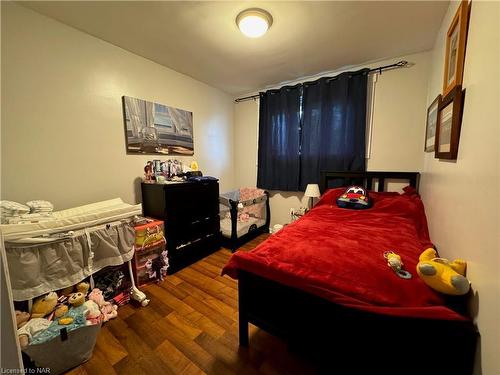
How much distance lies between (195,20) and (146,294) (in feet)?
8.00

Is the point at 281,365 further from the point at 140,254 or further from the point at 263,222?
the point at 263,222

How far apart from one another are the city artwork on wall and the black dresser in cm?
48

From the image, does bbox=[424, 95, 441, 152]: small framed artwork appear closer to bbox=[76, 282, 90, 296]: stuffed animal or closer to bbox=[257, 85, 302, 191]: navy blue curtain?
bbox=[257, 85, 302, 191]: navy blue curtain

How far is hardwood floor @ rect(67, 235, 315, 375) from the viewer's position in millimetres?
1209

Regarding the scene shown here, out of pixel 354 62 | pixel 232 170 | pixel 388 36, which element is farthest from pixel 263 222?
pixel 388 36

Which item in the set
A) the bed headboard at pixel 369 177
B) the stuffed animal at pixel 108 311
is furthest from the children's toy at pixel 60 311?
the bed headboard at pixel 369 177

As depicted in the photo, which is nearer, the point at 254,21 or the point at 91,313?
the point at 91,313

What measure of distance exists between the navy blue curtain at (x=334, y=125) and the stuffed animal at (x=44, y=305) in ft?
9.17

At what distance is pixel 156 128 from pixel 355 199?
95.3 inches

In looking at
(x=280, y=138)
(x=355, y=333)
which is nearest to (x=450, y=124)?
(x=355, y=333)

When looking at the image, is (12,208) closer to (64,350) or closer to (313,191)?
(64,350)

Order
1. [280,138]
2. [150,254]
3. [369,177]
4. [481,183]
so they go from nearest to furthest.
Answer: [481,183]
[150,254]
[369,177]
[280,138]

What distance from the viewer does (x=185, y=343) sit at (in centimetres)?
137

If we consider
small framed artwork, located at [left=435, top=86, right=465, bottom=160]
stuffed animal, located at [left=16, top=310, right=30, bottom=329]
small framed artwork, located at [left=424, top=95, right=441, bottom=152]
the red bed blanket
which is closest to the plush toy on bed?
the red bed blanket
